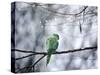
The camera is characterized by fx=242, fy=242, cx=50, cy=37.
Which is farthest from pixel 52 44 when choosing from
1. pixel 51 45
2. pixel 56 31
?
pixel 56 31

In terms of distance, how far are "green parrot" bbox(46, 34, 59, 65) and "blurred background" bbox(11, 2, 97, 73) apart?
0.04m

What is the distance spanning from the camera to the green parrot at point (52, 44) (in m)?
2.40

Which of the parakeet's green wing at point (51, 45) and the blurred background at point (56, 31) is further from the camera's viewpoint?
the parakeet's green wing at point (51, 45)

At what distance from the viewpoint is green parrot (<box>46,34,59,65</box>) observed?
2.40 m

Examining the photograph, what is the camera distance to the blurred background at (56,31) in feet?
7.46

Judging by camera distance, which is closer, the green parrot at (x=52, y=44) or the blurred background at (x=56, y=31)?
the blurred background at (x=56, y=31)

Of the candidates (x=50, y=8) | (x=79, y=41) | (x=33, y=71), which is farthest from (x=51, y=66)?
(x=50, y=8)

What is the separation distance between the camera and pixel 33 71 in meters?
2.33

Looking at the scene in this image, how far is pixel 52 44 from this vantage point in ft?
7.93

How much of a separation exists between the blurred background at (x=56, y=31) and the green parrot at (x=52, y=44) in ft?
0.12

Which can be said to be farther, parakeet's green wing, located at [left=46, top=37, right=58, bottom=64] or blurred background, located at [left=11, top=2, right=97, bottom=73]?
parakeet's green wing, located at [left=46, top=37, right=58, bottom=64]

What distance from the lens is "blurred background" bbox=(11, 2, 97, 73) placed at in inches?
89.5

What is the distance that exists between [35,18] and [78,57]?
62cm

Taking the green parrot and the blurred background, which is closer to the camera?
the blurred background
